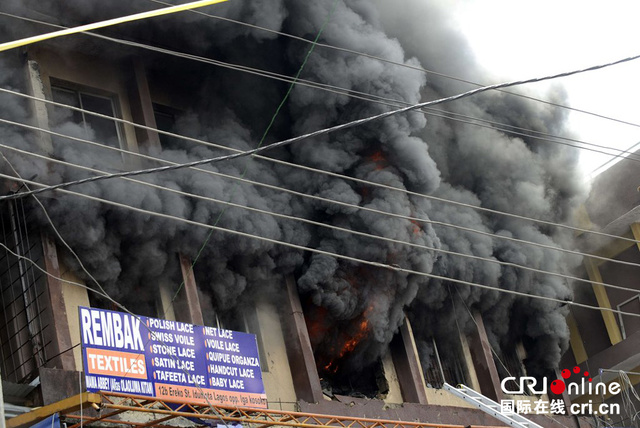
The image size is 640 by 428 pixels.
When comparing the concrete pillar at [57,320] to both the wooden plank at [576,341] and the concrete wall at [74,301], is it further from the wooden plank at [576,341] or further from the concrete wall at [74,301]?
the wooden plank at [576,341]

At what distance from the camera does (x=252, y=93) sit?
22875 millimetres

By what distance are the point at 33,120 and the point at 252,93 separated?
261 inches

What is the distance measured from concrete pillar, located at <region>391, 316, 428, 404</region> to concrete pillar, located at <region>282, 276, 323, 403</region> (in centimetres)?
286

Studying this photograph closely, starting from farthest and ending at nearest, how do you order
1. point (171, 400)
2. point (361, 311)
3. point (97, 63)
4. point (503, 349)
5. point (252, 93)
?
point (503, 349), point (252, 93), point (361, 311), point (97, 63), point (171, 400)

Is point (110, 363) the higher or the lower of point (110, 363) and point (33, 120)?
the lower

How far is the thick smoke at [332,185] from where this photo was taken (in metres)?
18.2

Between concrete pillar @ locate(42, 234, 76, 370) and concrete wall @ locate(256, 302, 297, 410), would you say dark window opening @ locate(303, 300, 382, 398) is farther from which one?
concrete pillar @ locate(42, 234, 76, 370)

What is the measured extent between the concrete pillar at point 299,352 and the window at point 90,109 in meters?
4.98

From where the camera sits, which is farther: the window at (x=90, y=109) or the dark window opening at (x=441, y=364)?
the dark window opening at (x=441, y=364)

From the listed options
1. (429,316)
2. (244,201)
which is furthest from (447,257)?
(244,201)

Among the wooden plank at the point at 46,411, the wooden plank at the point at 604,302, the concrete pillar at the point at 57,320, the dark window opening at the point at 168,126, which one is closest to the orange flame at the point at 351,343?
the dark window opening at the point at 168,126

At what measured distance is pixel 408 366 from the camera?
2209 cm

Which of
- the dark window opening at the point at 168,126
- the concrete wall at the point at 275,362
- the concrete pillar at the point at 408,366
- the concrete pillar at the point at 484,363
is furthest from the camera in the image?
the concrete pillar at the point at 484,363

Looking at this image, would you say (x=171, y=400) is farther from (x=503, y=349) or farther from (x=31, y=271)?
(x=503, y=349)
